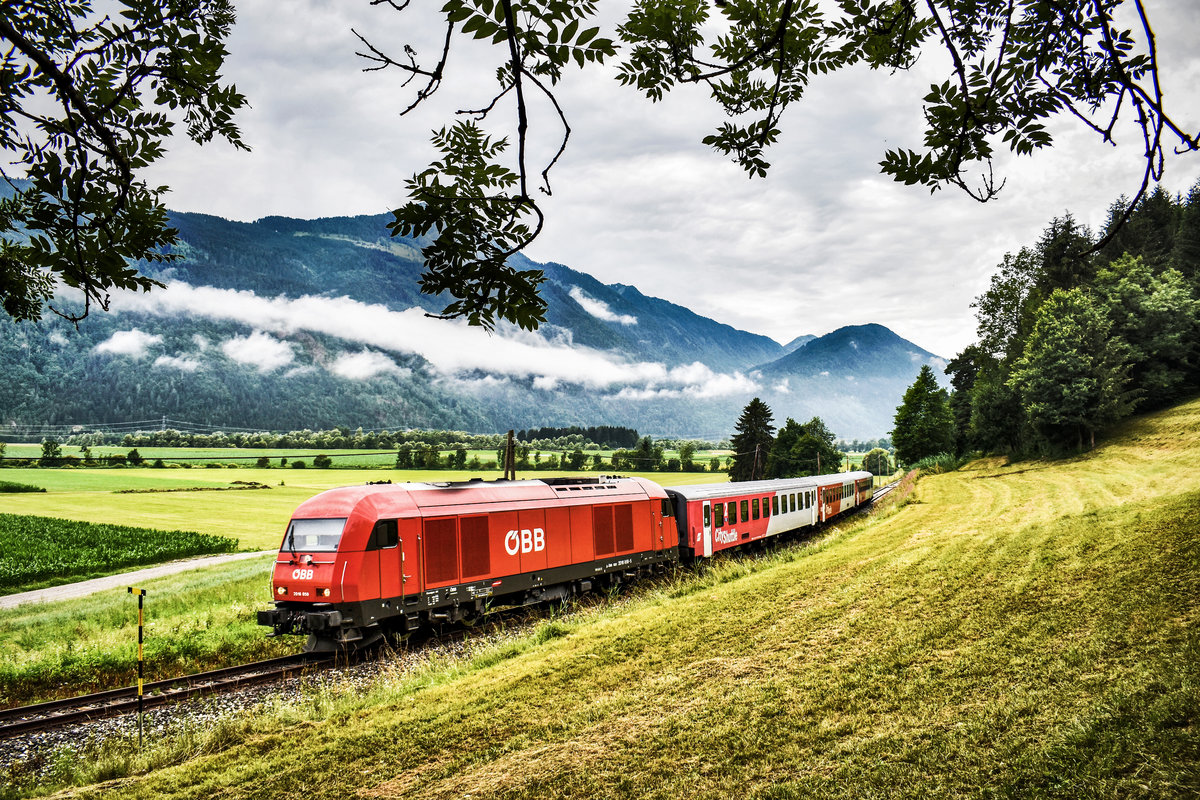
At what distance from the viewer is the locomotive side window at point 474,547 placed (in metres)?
15.3

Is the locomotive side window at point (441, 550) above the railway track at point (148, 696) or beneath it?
above

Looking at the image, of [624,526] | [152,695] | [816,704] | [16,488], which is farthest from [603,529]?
[16,488]

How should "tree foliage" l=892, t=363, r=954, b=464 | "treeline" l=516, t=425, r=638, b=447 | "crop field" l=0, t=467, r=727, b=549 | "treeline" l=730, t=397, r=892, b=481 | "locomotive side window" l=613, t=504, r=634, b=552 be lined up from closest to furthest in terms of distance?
"locomotive side window" l=613, t=504, r=634, b=552 < "crop field" l=0, t=467, r=727, b=549 < "tree foliage" l=892, t=363, r=954, b=464 < "treeline" l=730, t=397, r=892, b=481 < "treeline" l=516, t=425, r=638, b=447

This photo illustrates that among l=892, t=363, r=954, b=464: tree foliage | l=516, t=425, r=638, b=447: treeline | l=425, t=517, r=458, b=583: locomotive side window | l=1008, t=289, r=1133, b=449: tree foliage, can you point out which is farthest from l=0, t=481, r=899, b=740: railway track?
l=516, t=425, r=638, b=447: treeline

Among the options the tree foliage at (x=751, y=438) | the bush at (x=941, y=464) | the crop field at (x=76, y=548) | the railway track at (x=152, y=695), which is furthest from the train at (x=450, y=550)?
the tree foliage at (x=751, y=438)

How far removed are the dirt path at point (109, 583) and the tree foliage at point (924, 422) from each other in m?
77.9

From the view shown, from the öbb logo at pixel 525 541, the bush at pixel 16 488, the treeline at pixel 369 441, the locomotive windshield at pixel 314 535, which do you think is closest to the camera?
the locomotive windshield at pixel 314 535

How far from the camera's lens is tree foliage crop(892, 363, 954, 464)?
8338 centimetres

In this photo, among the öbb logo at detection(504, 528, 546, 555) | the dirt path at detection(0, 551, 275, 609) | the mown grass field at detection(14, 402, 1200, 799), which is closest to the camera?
the mown grass field at detection(14, 402, 1200, 799)

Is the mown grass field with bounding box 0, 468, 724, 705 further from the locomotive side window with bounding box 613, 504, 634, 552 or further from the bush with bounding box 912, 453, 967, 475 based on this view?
the bush with bounding box 912, 453, 967, 475

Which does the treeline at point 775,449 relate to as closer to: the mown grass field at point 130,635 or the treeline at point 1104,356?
the treeline at point 1104,356

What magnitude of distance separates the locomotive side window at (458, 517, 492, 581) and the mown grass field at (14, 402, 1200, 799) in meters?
3.42

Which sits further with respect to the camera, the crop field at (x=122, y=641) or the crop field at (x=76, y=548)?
the crop field at (x=76, y=548)

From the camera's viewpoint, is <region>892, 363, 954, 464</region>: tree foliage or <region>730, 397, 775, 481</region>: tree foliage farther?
→ <region>730, 397, 775, 481</region>: tree foliage
